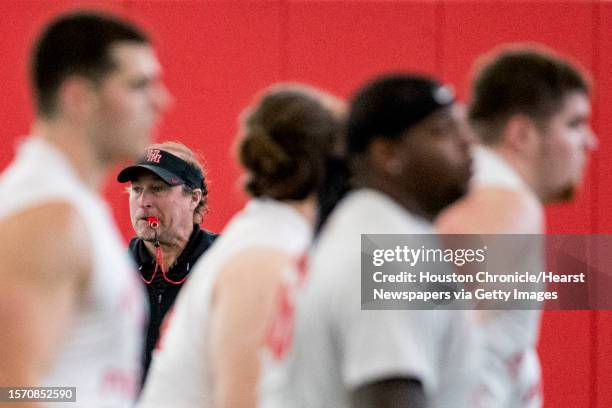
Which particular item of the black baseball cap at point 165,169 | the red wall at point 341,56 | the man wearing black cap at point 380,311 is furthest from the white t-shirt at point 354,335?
the red wall at point 341,56

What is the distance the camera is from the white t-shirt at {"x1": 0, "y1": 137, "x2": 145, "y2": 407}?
164 cm

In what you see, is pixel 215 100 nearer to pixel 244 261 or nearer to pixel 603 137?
pixel 603 137

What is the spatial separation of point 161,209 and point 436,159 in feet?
5.50

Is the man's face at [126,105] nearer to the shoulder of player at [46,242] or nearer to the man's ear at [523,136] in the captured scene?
the shoulder of player at [46,242]

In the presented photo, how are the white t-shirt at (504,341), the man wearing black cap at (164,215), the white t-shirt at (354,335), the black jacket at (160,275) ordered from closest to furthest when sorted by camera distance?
the white t-shirt at (354,335) → the white t-shirt at (504,341) → the black jacket at (160,275) → the man wearing black cap at (164,215)

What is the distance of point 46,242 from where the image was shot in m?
1.58

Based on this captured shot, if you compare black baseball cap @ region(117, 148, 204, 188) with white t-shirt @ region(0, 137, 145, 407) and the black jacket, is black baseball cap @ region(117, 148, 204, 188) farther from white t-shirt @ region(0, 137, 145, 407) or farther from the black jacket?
white t-shirt @ region(0, 137, 145, 407)

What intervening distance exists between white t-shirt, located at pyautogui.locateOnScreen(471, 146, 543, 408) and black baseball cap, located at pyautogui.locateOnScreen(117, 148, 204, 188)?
127 cm

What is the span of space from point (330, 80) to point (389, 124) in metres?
2.81

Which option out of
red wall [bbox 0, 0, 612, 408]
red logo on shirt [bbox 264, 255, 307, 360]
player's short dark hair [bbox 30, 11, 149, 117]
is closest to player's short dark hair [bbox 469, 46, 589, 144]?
red logo on shirt [bbox 264, 255, 307, 360]

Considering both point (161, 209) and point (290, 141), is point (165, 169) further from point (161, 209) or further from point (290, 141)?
point (290, 141)

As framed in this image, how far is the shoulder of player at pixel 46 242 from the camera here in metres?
1.58

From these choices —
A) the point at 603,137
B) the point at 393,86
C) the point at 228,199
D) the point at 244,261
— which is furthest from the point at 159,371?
the point at 603,137

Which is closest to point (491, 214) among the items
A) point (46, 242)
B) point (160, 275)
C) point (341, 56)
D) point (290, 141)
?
point (290, 141)
